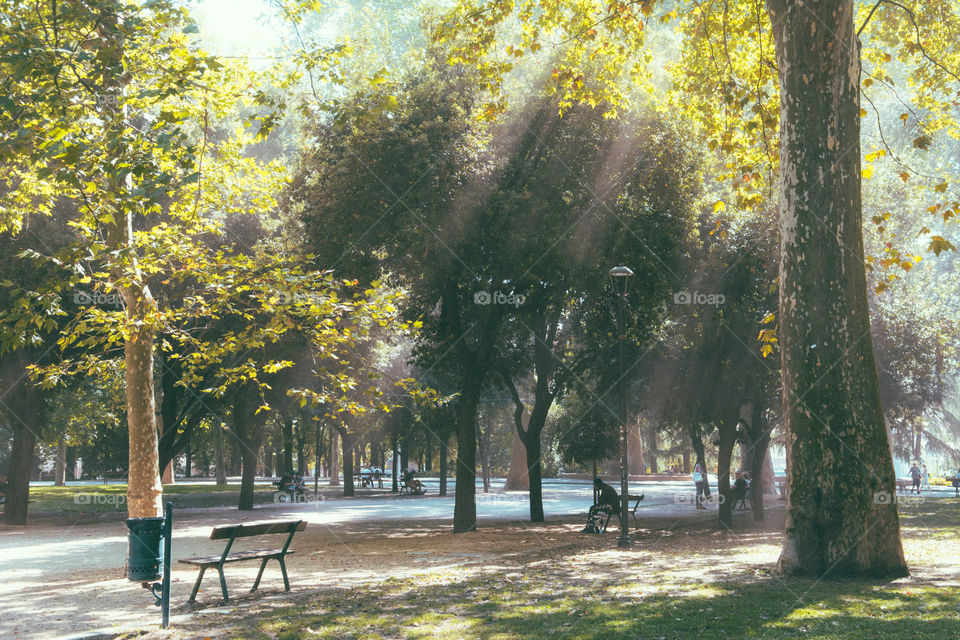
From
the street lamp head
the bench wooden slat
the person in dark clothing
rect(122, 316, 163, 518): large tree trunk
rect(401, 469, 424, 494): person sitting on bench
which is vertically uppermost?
the street lamp head

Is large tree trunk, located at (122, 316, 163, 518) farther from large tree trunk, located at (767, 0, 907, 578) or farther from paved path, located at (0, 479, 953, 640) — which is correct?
large tree trunk, located at (767, 0, 907, 578)

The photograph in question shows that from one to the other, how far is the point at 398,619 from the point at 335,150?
12583 millimetres

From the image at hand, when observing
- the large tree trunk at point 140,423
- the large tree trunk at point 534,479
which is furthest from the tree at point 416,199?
the large tree trunk at point 140,423

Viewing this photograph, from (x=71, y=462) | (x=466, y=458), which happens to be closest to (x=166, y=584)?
(x=466, y=458)

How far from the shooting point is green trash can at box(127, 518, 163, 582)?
322 inches

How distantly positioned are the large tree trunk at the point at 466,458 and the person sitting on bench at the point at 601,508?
2.78 metres

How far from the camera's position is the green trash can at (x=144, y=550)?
819 cm

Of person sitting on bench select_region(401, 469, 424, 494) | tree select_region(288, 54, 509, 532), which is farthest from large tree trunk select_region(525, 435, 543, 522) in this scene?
person sitting on bench select_region(401, 469, 424, 494)

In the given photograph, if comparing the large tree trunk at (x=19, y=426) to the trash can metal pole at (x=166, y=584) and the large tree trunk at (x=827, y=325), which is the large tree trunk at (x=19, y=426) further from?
the large tree trunk at (x=827, y=325)

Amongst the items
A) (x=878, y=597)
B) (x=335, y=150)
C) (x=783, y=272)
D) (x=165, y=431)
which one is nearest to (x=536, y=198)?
(x=335, y=150)

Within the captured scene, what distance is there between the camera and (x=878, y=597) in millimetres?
8078

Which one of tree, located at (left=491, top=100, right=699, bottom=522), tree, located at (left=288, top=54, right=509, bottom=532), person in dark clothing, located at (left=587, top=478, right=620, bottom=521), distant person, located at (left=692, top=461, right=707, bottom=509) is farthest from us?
distant person, located at (left=692, top=461, right=707, bottom=509)

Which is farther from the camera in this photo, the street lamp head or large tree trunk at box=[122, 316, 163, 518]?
the street lamp head

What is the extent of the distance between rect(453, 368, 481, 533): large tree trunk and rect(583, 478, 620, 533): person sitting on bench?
2.78 metres
